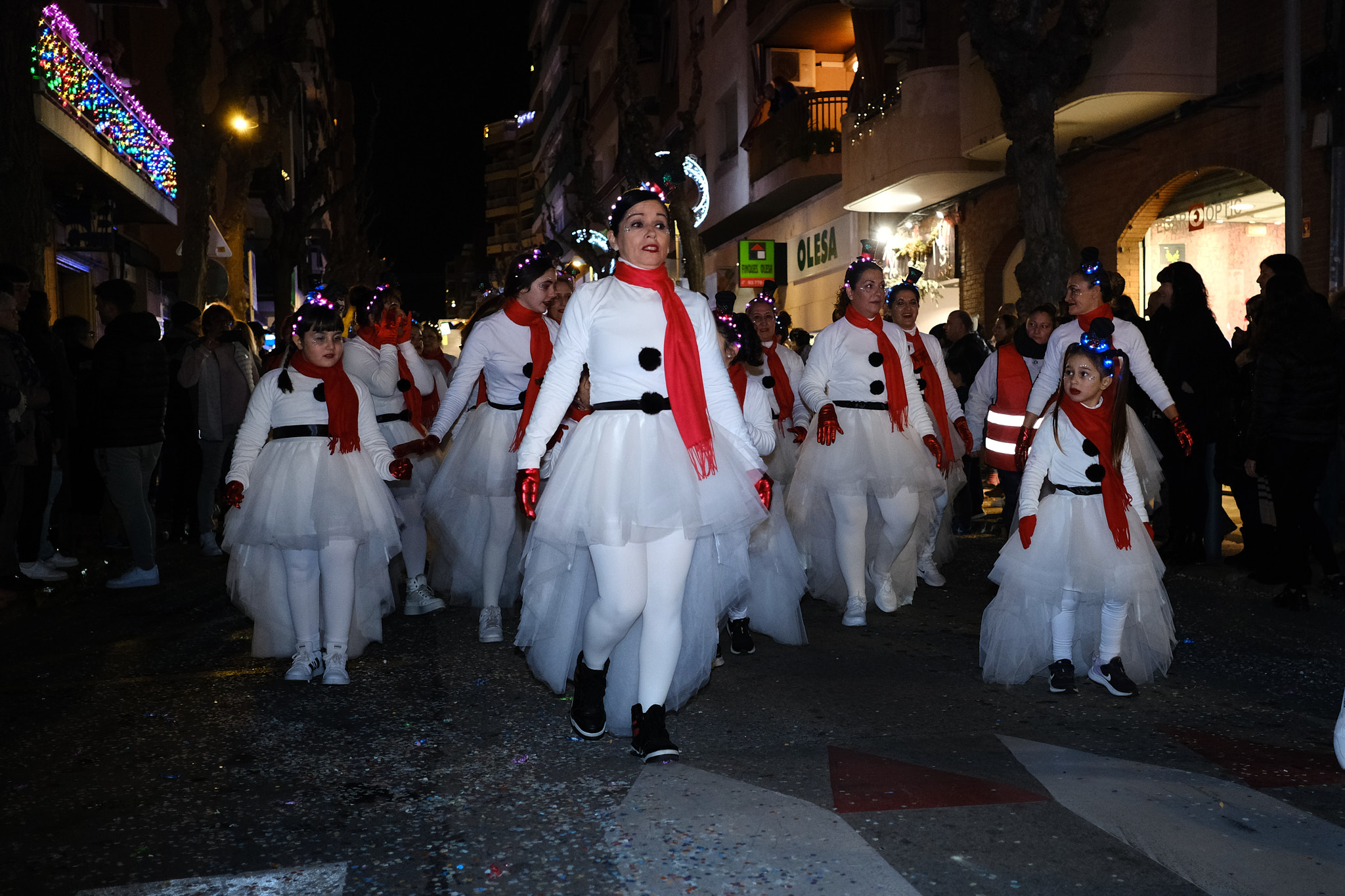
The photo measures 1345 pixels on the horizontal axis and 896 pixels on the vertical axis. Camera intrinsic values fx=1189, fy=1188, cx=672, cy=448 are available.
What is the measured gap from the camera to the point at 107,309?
374 inches

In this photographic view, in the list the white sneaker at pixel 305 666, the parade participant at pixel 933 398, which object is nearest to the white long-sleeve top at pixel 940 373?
the parade participant at pixel 933 398

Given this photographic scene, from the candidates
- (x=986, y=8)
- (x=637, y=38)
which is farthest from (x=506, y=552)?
(x=637, y=38)

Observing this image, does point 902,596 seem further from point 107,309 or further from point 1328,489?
point 107,309

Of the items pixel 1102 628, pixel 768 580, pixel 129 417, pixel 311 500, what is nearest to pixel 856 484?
pixel 768 580

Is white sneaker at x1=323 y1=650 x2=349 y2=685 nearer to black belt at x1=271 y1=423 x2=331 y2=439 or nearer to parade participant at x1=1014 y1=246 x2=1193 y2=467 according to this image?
black belt at x1=271 y1=423 x2=331 y2=439

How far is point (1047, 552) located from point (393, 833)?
11.0 ft

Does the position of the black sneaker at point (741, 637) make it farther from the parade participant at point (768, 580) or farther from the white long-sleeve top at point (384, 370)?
the white long-sleeve top at point (384, 370)

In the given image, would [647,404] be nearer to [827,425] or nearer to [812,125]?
[827,425]

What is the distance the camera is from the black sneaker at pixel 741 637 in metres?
6.51

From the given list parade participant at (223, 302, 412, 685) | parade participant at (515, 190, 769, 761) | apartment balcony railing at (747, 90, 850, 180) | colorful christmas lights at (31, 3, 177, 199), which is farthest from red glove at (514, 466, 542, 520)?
apartment balcony railing at (747, 90, 850, 180)

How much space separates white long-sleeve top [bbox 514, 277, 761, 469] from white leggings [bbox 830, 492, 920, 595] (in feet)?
8.38

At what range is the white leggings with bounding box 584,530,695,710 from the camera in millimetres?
4547

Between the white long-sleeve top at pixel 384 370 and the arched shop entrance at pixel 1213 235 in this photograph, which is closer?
the white long-sleeve top at pixel 384 370

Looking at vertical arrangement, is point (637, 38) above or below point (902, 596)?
above
